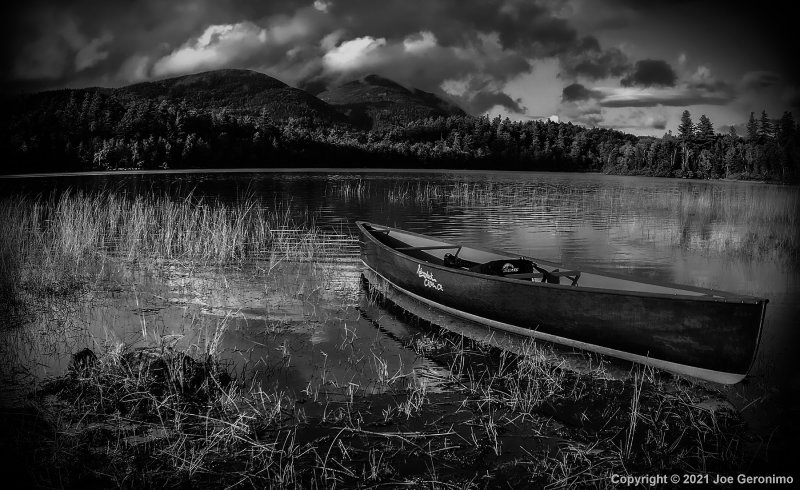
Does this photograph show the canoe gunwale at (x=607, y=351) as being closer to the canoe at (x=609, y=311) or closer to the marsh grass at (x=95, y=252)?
the canoe at (x=609, y=311)

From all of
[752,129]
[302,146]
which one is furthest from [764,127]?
[302,146]

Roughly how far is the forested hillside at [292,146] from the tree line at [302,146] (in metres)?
0.19

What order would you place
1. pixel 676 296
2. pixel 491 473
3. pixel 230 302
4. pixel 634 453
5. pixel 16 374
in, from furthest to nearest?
1. pixel 230 302
2. pixel 16 374
3. pixel 676 296
4. pixel 634 453
5. pixel 491 473

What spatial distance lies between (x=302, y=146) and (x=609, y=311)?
355 feet

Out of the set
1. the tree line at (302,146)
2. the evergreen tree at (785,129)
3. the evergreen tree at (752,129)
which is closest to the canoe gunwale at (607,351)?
the tree line at (302,146)

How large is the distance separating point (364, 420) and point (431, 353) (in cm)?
265

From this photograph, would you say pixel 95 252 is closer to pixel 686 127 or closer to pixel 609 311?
pixel 609 311

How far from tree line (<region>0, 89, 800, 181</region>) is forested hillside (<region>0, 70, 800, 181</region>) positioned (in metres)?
0.19

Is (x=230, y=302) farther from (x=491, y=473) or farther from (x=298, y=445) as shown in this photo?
(x=491, y=473)

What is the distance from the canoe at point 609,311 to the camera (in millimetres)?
6211

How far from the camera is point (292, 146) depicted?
355ft

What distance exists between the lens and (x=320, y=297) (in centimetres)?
1151

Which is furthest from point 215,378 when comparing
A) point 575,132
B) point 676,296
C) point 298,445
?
point 575,132

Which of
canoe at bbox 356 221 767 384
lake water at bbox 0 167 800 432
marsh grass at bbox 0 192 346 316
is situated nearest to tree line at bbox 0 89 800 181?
lake water at bbox 0 167 800 432
